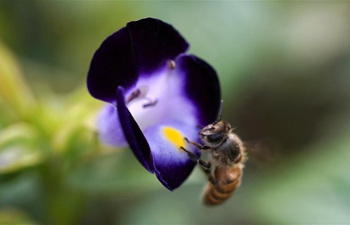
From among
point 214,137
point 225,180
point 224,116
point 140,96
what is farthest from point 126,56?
point 224,116

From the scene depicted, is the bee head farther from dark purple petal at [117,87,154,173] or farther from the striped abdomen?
dark purple petal at [117,87,154,173]

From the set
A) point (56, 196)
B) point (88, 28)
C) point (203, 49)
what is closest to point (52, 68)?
point (88, 28)

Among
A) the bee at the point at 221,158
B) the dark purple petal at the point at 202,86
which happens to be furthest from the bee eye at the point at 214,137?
the dark purple petal at the point at 202,86

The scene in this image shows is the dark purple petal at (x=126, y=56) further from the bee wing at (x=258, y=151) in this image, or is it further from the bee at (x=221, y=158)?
the bee wing at (x=258, y=151)

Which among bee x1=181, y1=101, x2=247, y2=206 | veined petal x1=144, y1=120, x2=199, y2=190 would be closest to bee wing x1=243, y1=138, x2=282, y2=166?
bee x1=181, y1=101, x2=247, y2=206

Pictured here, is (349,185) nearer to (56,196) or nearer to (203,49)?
(203,49)

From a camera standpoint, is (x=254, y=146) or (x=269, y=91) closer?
(x=254, y=146)

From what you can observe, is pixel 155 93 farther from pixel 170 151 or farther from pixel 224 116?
pixel 224 116
